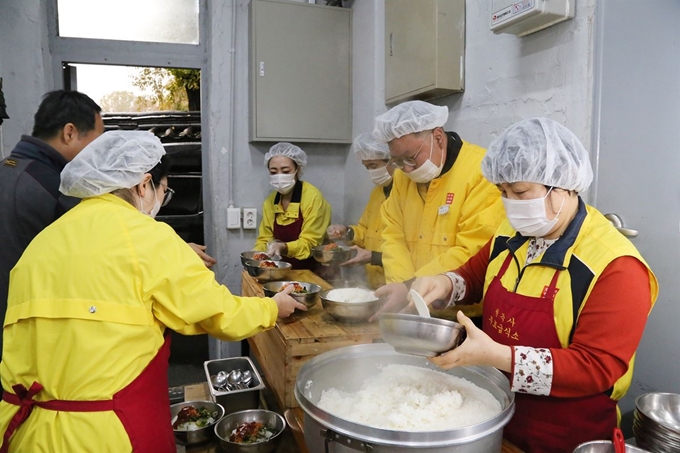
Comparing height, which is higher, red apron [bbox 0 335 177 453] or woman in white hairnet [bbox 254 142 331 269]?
woman in white hairnet [bbox 254 142 331 269]

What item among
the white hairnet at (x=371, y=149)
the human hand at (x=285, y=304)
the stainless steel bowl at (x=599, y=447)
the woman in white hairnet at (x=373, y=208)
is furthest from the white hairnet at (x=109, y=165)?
the white hairnet at (x=371, y=149)

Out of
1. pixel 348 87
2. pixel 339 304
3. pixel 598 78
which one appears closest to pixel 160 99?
pixel 348 87

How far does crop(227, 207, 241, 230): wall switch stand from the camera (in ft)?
15.9

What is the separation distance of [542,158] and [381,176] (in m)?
2.44

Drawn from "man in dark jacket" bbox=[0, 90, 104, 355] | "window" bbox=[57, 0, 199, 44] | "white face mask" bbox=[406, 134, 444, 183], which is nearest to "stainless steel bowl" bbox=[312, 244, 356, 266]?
"white face mask" bbox=[406, 134, 444, 183]

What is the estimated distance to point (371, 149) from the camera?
12.6ft

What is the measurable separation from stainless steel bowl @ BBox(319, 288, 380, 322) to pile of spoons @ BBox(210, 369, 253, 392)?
0.62 m

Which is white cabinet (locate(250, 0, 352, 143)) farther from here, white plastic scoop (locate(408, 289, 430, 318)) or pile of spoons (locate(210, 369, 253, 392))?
white plastic scoop (locate(408, 289, 430, 318))

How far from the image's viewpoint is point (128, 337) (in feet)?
5.17

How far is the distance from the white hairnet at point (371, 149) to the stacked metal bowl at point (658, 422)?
2560mm

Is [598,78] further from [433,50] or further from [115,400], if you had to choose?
[115,400]

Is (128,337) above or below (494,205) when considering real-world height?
below

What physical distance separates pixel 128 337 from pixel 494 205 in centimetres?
170

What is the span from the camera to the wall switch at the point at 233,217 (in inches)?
191
